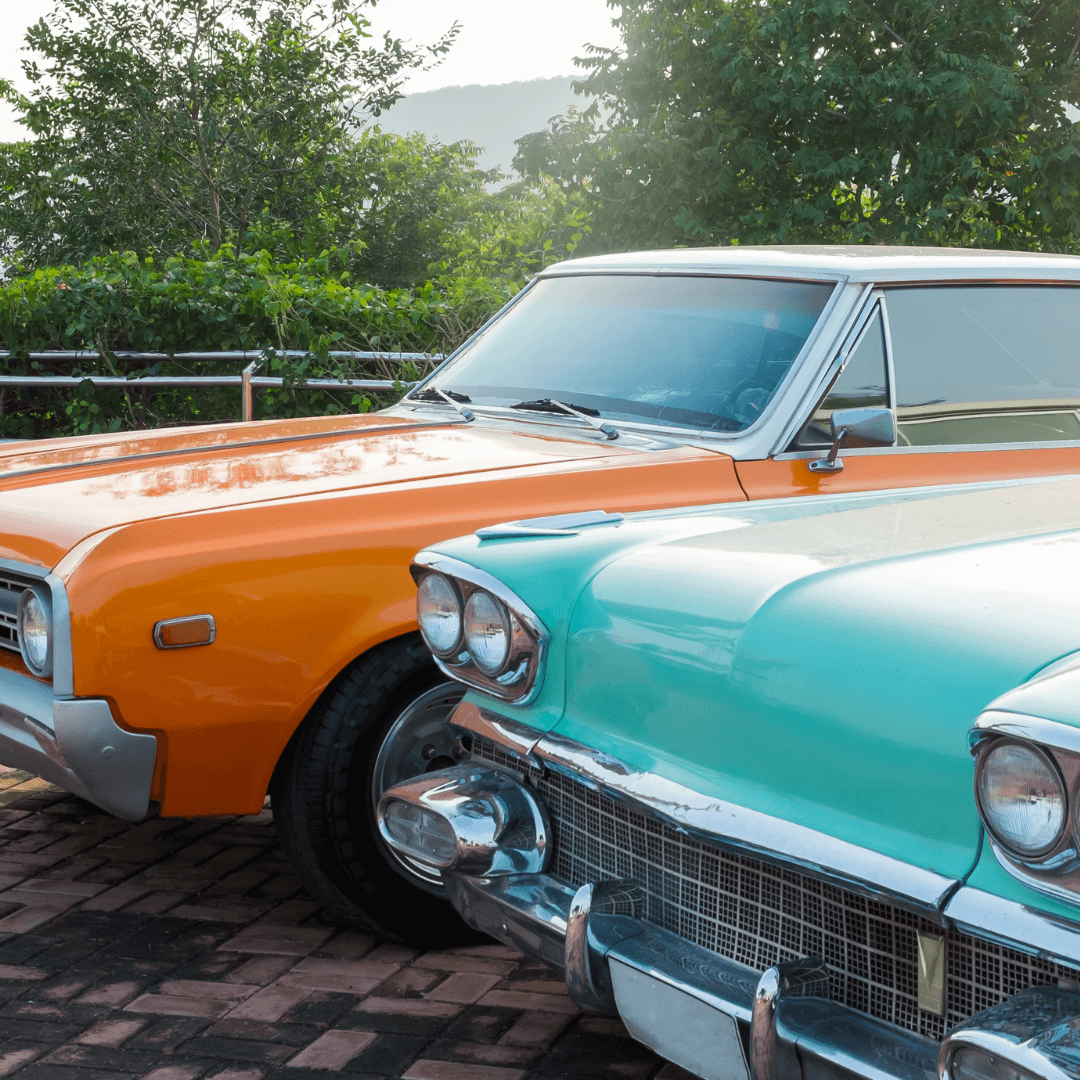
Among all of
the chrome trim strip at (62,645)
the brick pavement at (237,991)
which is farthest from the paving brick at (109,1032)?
the chrome trim strip at (62,645)

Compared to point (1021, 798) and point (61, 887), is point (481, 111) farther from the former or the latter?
point (1021, 798)

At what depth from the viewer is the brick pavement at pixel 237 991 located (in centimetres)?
262

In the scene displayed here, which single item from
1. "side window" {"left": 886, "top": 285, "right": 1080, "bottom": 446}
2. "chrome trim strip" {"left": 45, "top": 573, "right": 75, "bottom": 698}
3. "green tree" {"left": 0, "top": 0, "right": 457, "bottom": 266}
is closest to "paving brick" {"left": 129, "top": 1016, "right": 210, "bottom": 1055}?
"chrome trim strip" {"left": 45, "top": 573, "right": 75, "bottom": 698}

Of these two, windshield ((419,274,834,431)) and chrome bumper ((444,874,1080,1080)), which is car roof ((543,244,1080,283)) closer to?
windshield ((419,274,834,431))

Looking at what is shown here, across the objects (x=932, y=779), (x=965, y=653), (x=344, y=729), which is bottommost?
(x=344, y=729)

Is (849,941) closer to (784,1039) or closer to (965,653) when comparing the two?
(784,1039)

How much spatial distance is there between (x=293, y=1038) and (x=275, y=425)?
6.65 ft

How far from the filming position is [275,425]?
13.6 ft

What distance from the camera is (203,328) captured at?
841 centimetres

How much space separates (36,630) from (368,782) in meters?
0.81

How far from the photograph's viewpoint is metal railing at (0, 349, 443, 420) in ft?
24.1

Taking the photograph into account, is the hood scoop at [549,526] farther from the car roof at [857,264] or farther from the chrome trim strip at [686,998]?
the car roof at [857,264]

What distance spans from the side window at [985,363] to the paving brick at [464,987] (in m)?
1.86

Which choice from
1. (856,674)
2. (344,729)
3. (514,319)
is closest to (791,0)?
(514,319)
